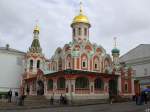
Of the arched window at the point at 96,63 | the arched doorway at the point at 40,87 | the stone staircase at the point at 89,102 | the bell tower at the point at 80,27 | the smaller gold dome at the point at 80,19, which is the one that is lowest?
the stone staircase at the point at 89,102

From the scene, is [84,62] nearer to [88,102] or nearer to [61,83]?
[61,83]

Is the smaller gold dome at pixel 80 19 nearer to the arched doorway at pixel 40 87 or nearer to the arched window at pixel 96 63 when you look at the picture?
the arched window at pixel 96 63

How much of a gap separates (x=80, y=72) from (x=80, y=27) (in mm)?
10173

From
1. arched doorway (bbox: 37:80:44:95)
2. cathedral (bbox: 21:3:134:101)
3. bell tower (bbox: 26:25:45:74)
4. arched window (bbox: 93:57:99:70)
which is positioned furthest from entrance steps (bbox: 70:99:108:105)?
bell tower (bbox: 26:25:45:74)

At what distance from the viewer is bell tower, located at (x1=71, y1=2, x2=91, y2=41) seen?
135 ft

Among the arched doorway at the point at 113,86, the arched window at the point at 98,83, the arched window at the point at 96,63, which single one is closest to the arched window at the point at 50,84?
the arched window at the point at 98,83

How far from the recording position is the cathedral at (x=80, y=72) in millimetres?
34219

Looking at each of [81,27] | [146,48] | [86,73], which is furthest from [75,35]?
[146,48]

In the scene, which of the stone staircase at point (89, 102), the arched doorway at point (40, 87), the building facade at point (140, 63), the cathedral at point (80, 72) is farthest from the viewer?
the building facade at point (140, 63)

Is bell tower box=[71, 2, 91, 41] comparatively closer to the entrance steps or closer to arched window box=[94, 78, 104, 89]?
arched window box=[94, 78, 104, 89]

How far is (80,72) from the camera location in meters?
33.7

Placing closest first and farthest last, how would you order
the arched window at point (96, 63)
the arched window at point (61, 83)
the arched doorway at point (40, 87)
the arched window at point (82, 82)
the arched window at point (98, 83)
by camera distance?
1. the arched window at point (82, 82)
2. the arched window at point (61, 83)
3. the arched window at point (98, 83)
4. the arched window at point (96, 63)
5. the arched doorway at point (40, 87)

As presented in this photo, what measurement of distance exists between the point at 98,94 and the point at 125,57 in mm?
22500

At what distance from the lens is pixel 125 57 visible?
56.1 meters
